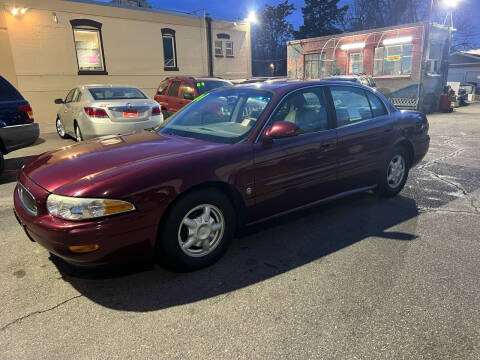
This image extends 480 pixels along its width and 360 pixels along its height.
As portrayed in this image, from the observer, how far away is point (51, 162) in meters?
3.21

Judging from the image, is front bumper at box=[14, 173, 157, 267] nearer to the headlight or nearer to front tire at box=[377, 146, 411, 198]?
the headlight

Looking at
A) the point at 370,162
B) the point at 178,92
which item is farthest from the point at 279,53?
the point at 370,162

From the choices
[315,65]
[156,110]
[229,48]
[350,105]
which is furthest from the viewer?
[315,65]

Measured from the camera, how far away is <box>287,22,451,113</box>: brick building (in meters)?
20.1

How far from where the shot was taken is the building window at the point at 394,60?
2075 centimetres

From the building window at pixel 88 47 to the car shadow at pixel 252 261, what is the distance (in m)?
14.1

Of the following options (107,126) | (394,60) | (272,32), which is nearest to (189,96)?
(107,126)

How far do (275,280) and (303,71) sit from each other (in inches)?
1094

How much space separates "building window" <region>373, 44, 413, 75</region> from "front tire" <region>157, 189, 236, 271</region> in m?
20.9

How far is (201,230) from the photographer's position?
310cm

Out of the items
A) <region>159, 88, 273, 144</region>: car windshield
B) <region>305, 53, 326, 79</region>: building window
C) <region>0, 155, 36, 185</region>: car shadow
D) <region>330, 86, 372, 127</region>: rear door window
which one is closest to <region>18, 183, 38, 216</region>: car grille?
<region>159, 88, 273, 144</region>: car windshield

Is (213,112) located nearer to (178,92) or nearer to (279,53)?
(178,92)

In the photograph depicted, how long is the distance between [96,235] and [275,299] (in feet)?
4.56

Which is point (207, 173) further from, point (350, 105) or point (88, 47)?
point (88, 47)
